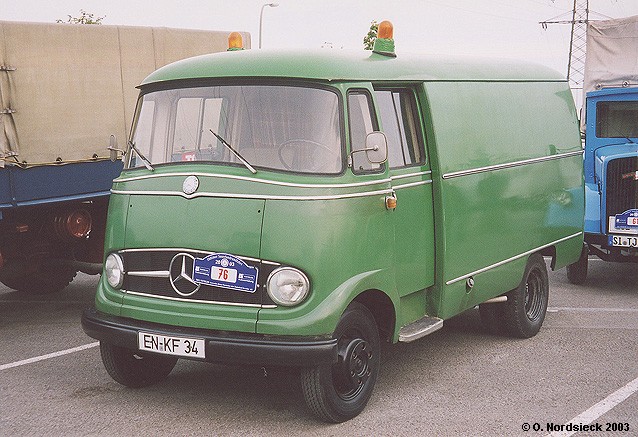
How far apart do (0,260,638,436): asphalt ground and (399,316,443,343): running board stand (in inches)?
17.3

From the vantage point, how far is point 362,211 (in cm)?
584

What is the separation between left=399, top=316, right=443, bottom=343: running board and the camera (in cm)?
627

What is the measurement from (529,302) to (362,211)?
3215 millimetres

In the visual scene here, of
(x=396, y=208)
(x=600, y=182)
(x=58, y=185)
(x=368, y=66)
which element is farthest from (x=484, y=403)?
(x=600, y=182)

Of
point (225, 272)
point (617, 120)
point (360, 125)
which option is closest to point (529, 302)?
point (360, 125)

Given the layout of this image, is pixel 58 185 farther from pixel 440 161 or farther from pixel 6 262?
pixel 440 161

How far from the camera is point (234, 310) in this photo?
5637mm

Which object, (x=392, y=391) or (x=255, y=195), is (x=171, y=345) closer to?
(x=255, y=195)

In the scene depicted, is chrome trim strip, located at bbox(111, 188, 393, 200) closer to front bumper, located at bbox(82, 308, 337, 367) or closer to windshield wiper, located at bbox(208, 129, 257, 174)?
windshield wiper, located at bbox(208, 129, 257, 174)

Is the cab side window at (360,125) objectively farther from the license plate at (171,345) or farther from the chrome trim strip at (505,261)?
the license plate at (171,345)

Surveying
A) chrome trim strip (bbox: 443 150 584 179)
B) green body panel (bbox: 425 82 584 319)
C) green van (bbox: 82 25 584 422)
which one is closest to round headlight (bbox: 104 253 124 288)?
green van (bbox: 82 25 584 422)

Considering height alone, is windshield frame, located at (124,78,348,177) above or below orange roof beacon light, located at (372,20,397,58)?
below

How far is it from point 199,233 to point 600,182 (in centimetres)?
666

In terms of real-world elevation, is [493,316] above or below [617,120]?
below
